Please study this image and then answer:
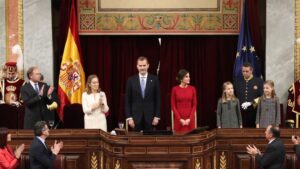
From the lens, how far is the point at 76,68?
13.7 m

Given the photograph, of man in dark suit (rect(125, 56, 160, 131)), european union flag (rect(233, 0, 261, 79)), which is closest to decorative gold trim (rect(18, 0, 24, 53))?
man in dark suit (rect(125, 56, 160, 131))

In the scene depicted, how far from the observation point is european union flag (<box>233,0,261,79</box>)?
1354 cm

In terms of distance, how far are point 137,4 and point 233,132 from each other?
433 cm

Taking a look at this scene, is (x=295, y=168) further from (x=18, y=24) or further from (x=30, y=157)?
(x=18, y=24)

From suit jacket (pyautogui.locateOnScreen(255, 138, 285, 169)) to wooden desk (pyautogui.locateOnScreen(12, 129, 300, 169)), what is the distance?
71cm

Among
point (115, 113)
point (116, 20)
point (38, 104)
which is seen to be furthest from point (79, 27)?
point (38, 104)

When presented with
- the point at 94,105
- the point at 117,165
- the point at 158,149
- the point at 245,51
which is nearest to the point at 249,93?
the point at 245,51

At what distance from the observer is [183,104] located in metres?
11.8

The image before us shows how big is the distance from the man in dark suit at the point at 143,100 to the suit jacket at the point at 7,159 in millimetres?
2242

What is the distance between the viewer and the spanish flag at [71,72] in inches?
531

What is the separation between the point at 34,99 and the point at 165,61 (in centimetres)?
339

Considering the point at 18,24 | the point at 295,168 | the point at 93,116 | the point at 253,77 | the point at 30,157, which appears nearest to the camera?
the point at 30,157

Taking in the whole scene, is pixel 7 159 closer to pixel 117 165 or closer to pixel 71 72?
pixel 117 165

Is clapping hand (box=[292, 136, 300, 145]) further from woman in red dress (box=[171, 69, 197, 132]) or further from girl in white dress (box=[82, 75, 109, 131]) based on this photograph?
girl in white dress (box=[82, 75, 109, 131])
